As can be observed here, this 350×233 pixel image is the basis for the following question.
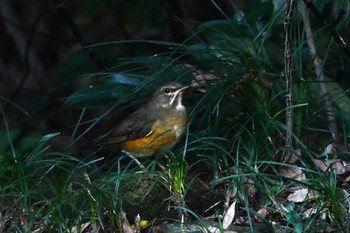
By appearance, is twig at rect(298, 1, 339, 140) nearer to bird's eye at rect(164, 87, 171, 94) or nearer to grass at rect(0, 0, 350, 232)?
grass at rect(0, 0, 350, 232)

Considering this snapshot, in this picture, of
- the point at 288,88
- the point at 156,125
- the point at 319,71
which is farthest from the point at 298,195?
the point at 156,125

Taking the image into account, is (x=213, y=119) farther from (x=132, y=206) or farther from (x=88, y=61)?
(x=88, y=61)

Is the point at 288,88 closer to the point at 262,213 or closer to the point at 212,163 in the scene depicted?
the point at 212,163

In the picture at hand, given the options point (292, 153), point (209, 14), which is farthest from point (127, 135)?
point (209, 14)

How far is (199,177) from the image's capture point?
6.55m

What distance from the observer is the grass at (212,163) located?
5.95m

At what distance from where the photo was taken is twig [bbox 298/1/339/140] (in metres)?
7.06

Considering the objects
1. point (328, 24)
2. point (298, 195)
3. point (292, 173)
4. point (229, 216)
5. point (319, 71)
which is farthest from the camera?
point (319, 71)

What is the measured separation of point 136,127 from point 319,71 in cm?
123

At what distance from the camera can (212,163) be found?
252 inches

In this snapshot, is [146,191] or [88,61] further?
[88,61]

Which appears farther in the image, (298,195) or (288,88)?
(288,88)

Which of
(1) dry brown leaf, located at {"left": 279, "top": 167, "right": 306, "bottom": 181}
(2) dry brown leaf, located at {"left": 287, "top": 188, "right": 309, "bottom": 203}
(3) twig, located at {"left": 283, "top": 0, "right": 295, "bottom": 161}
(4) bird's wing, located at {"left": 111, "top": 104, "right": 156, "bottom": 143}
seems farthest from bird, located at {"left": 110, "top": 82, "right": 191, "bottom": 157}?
(2) dry brown leaf, located at {"left": 287, "top": 188, "right": 309, "bottom": 203}

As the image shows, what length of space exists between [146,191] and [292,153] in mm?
892
